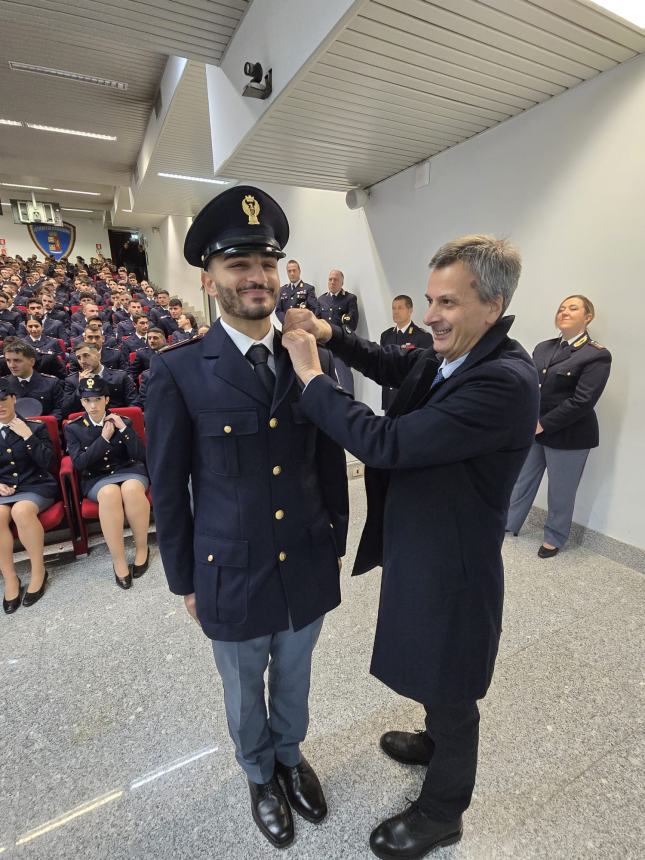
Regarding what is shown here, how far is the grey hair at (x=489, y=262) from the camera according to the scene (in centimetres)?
94

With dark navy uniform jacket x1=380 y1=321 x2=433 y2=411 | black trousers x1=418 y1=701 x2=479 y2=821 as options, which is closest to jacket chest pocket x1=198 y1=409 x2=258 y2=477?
black trousers x1=418 y1=701 x2=479 y2=821

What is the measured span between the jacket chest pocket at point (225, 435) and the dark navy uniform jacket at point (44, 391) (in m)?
3.29

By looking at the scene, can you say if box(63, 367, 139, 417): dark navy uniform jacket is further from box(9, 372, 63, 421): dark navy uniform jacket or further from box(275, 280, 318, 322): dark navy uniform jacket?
box(275, 280, 318, 322): dark navy uniform jacket

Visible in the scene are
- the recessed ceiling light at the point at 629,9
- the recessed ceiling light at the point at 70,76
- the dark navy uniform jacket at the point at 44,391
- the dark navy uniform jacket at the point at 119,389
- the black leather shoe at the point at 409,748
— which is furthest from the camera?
the recessed ceiling light at the point at 70,76

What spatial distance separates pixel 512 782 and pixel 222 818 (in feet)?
3.17

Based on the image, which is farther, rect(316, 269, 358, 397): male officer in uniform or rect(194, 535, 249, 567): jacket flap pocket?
rect(316, 269, 358, 397): male officer in uniform

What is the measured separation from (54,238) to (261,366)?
2164 cm

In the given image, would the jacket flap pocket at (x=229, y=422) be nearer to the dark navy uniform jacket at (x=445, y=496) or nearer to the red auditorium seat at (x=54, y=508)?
the dark navy uniform jacket at (x=445, y=496)

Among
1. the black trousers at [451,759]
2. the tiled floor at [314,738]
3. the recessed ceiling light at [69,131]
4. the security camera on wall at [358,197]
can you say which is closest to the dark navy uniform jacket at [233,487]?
the black trousers at [451,759]

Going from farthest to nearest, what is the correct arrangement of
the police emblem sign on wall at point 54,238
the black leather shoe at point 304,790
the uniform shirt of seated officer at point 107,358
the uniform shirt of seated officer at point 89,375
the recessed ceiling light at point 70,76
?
the police emblem sign on wall at point 54,238, the recessed ceiling light at point 70,76, the uniform shirt of seated officer at point 107,358, the uniform shirt of seated officer at point 89,375, the black leather shoe at point 304,790

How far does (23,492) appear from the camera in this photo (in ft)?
8.39

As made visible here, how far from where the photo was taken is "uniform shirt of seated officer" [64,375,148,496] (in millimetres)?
2668

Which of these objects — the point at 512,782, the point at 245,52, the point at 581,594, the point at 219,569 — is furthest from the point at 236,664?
the point at 245,52

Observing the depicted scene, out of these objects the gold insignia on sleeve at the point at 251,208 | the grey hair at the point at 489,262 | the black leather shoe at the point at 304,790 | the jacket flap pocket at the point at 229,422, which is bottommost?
the black leather shoe at the point at 304,790
